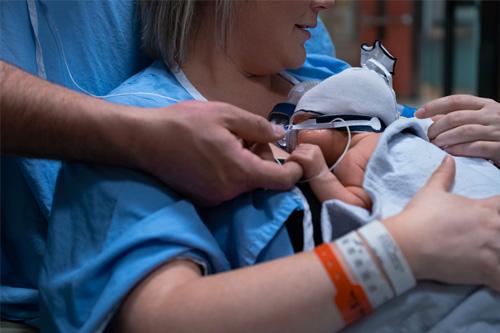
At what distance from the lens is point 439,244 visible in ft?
3.23

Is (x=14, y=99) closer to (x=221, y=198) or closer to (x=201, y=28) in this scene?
(x=221, y=198)

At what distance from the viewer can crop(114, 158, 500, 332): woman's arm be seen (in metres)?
0.95

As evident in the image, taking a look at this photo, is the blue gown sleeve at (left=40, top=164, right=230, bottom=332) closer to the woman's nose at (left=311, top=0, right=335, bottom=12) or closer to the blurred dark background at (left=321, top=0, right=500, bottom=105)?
the woman's nose at (left=311, top=0, right=335, bottom=12)

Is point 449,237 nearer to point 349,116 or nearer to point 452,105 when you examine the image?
point 349,116

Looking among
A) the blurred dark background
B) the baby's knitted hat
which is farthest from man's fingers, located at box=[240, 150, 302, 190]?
the blurred dark background

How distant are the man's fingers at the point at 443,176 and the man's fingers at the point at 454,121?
22 cm

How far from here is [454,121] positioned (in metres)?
1.36

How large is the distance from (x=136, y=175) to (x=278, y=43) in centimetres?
54

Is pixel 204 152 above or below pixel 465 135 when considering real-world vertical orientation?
above

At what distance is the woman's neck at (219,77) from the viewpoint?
59.4 inches

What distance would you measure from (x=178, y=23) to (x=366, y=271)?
82cm

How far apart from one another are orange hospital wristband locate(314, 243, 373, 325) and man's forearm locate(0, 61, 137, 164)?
1.28 feet

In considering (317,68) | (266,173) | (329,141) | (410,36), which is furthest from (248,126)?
(410,36)

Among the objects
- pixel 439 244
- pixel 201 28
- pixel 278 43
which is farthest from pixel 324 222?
pixel 201 28
